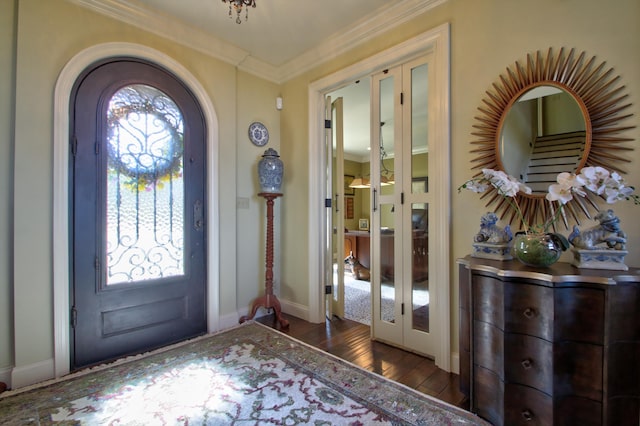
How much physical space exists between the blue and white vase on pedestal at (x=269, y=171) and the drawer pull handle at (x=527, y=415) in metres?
2.47

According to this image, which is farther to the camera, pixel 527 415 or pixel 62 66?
pixel 62 66

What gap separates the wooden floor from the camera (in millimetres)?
1861

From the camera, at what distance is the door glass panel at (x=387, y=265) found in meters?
2.52

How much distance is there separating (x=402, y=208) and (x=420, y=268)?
1.67ft

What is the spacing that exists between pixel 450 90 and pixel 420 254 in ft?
4.12

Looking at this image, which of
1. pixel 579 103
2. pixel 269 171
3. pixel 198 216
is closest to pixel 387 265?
pixel 269 171

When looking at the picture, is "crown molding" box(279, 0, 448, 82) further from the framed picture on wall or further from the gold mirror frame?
the framed picture on wall

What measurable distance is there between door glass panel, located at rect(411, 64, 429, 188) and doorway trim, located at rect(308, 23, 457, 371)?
134 mm

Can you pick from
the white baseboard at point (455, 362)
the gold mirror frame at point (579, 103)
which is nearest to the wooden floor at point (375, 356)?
the white baseboard at point (455, 362)

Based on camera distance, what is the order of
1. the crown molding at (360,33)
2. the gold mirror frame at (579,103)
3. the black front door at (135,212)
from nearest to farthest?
the gold mirror frame at (579,103) < the black front door at (135,212) < the crown molding at (360,33)

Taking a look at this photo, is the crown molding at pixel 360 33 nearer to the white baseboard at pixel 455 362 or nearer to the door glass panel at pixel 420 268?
the door glass panel at pixel 420 268

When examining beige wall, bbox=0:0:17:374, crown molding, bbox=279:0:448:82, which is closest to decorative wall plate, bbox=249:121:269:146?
crown molding, bbox=279:0:448:82

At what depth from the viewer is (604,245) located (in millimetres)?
1390

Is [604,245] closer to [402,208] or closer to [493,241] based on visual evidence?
[493,241]
